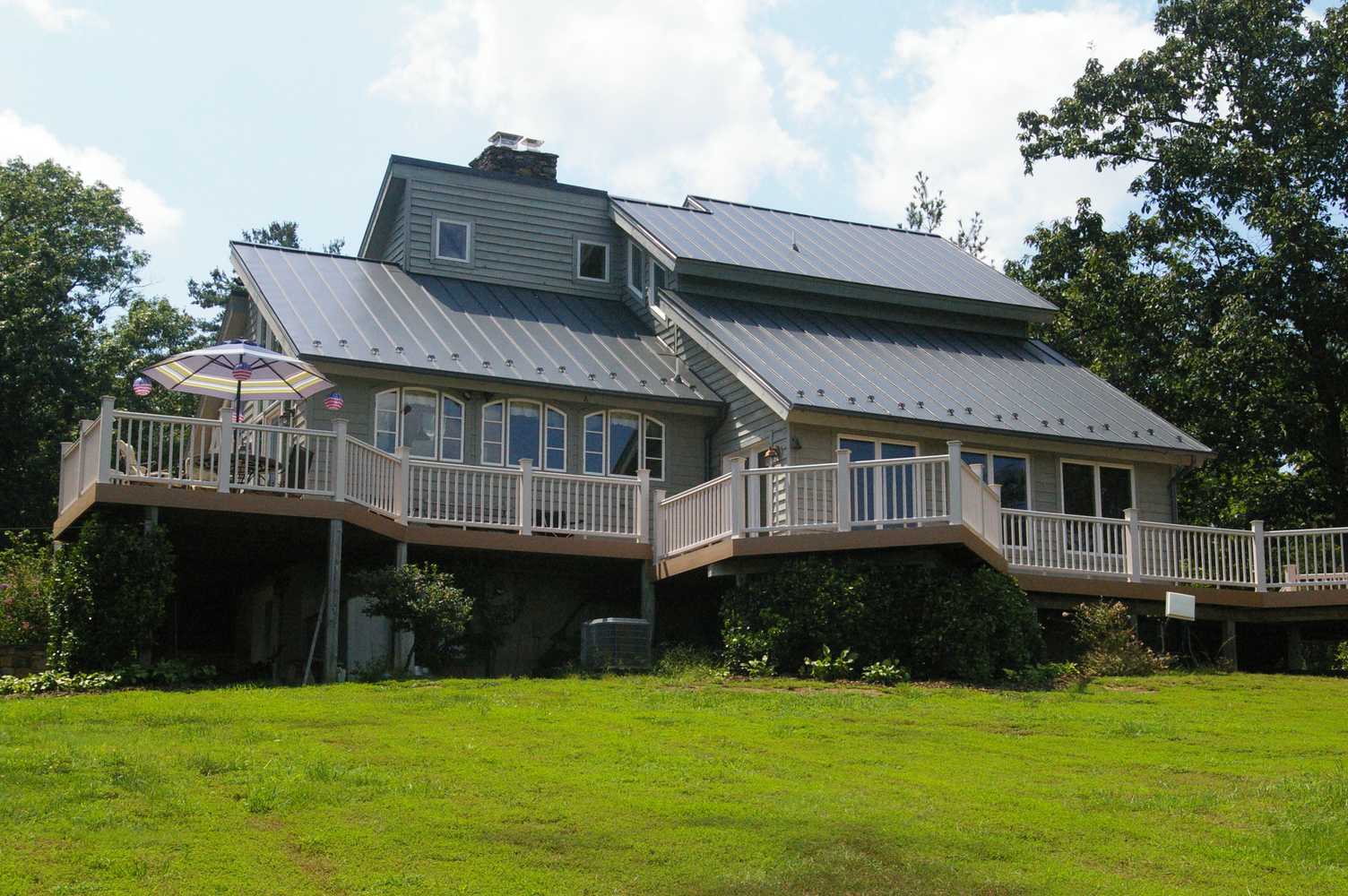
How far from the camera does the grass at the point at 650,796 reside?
1069cm

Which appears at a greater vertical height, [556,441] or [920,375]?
[920,375]

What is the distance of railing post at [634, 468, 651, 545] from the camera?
24.0 m

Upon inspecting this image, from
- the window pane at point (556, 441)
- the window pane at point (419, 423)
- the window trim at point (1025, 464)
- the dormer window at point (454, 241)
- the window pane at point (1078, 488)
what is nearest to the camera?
the window pane at point (419, 423)

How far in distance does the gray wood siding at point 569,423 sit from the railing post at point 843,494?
462 centimetres

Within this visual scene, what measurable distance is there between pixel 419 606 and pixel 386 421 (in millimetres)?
4772

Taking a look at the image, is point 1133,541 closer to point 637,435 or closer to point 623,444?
point 637,435

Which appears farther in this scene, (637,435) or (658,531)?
(637,435)

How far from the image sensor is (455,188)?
3061cm

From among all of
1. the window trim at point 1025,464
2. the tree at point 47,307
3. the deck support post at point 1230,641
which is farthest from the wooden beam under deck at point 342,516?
the tree at point 47,307

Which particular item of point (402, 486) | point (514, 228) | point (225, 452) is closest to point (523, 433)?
point (402, 486)

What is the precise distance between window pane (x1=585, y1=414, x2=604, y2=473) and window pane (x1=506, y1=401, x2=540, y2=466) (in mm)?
837

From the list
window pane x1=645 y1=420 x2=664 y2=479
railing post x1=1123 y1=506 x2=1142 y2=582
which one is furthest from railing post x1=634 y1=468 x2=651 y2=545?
railing post x1=1123 y1=506 x2=1142 y2=582

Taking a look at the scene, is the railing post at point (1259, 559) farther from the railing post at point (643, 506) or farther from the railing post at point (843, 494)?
the railing post at point (643, 506)

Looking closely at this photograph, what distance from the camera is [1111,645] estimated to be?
22625mm
